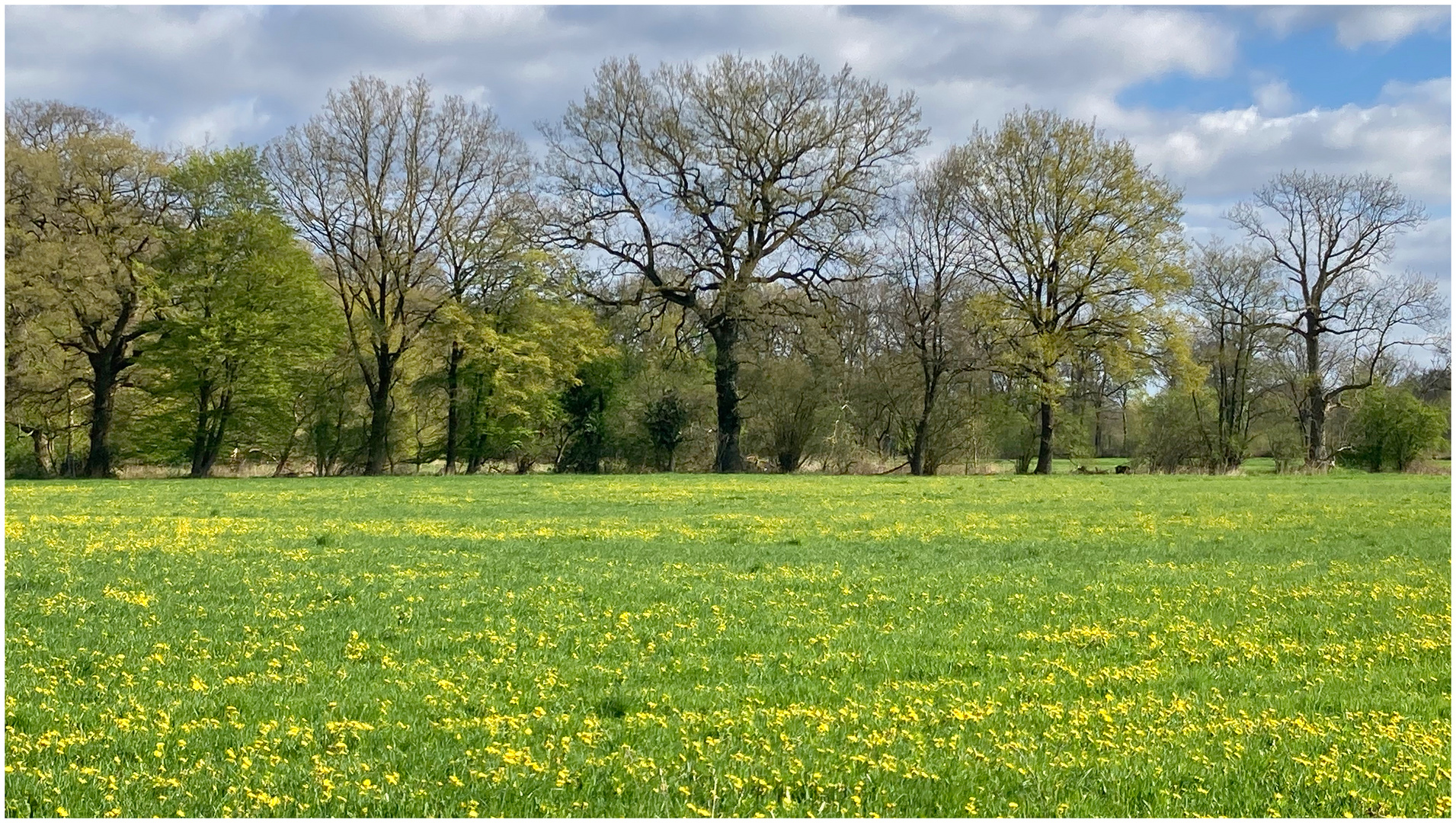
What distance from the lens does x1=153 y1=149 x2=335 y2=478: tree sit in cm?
3981

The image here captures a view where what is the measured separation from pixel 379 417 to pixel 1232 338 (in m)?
40.2

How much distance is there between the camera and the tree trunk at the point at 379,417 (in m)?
43.6

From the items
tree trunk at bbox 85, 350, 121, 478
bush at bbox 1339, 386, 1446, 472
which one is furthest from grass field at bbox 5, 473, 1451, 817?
bush at bbox 1339, 386, 1446, 472

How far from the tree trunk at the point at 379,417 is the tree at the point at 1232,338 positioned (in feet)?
118

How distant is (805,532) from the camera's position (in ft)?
58.2

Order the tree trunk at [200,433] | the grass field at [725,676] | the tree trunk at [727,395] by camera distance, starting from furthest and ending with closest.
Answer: the tree trunk at [727,395] < the tree trunk at [200,433] < the grass field at [725,676]

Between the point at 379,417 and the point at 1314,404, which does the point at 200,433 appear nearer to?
the point at 379,417

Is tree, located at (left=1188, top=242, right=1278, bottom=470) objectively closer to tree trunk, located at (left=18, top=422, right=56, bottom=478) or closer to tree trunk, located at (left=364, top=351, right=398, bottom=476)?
tree trunk, located at (left=364, top=351, right=398, bottom=476)

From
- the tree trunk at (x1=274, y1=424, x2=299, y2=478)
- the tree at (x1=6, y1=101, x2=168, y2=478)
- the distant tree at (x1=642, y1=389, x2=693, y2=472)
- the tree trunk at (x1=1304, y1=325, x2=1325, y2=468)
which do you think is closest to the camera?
the tree at (x1=6, y1=101, x2=168, y2=478)

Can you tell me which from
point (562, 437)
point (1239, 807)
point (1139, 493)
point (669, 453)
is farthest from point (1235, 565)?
point (562, 437)

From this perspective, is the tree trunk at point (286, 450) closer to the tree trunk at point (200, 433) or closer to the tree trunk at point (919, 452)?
the tree trunk at point (200, 433)

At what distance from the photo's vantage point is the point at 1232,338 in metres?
51.0

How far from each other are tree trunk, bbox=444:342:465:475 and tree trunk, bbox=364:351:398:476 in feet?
7.91

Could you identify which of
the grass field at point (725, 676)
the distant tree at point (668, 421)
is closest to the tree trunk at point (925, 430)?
the distant tree at point (668, 421)
